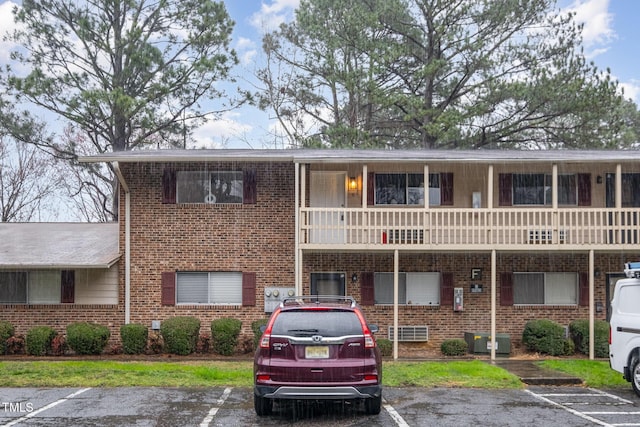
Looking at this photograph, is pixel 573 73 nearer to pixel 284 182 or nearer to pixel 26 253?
pixel 284 182

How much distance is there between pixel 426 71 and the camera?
86.1 feet

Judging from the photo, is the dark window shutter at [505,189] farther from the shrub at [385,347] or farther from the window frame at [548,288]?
the shrub at [385,347]

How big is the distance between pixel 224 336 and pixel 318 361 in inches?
316

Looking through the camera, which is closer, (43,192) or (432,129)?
(432,129)

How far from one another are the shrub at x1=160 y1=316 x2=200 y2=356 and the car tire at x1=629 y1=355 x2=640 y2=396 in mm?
9718

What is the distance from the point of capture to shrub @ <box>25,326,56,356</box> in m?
16.3

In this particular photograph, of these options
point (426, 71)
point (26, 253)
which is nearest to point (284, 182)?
point (26, 253)

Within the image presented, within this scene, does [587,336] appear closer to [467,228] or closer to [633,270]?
[467,228]

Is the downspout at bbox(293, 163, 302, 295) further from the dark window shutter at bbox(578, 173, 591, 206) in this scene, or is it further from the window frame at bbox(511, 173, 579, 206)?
the dark window shutter at bbox(578, 173, 591, 206)

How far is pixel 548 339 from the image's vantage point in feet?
54.3

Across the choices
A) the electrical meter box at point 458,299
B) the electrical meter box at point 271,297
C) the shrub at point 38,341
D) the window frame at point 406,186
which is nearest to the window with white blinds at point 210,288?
the electrical meter box at point 271,297

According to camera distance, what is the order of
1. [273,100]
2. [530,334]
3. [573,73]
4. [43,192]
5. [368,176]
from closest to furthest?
1. [530,334]
2. [368,176]
3. [573,73]
4. [273,100]
5. [43,192]

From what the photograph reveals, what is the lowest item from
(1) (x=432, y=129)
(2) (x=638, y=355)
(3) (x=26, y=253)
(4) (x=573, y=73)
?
(2) (x=638, y=355)

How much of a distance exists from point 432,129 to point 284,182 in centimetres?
977
